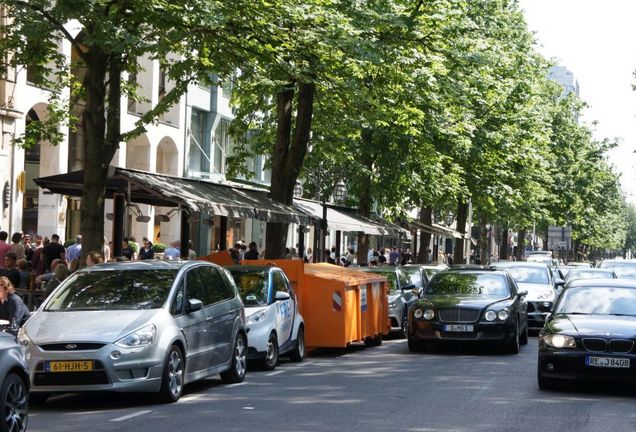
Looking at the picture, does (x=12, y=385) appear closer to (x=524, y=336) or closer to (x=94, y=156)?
(x=94, y=156)

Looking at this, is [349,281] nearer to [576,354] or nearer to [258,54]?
[258,54]

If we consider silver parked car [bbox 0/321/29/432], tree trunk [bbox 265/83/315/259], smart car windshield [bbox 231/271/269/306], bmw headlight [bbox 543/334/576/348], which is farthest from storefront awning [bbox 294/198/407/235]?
silver parked car [bbox 0/321/29/432]

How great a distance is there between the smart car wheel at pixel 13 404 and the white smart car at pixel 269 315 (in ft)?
24.9

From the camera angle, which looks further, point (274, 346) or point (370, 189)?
point (370, 189)

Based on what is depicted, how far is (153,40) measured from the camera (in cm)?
2011

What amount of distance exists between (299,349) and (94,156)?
4919mm

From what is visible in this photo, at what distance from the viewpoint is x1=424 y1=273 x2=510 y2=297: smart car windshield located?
2288 cm

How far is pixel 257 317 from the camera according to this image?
17.9 m

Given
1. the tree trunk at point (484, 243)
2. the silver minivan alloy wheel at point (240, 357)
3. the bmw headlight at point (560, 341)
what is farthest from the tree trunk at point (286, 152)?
the tree trunk at point (484, 243)

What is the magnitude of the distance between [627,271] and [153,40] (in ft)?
74.6

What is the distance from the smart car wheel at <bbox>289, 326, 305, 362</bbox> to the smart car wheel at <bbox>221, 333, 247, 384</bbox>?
3228mm

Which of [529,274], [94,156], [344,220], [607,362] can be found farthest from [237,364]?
[344,220]

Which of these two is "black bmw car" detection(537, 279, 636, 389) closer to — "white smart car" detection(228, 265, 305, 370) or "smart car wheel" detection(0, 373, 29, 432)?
"white smart car" detection(228, 265, 305, 370)

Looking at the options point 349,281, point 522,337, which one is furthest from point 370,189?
point 349,281
